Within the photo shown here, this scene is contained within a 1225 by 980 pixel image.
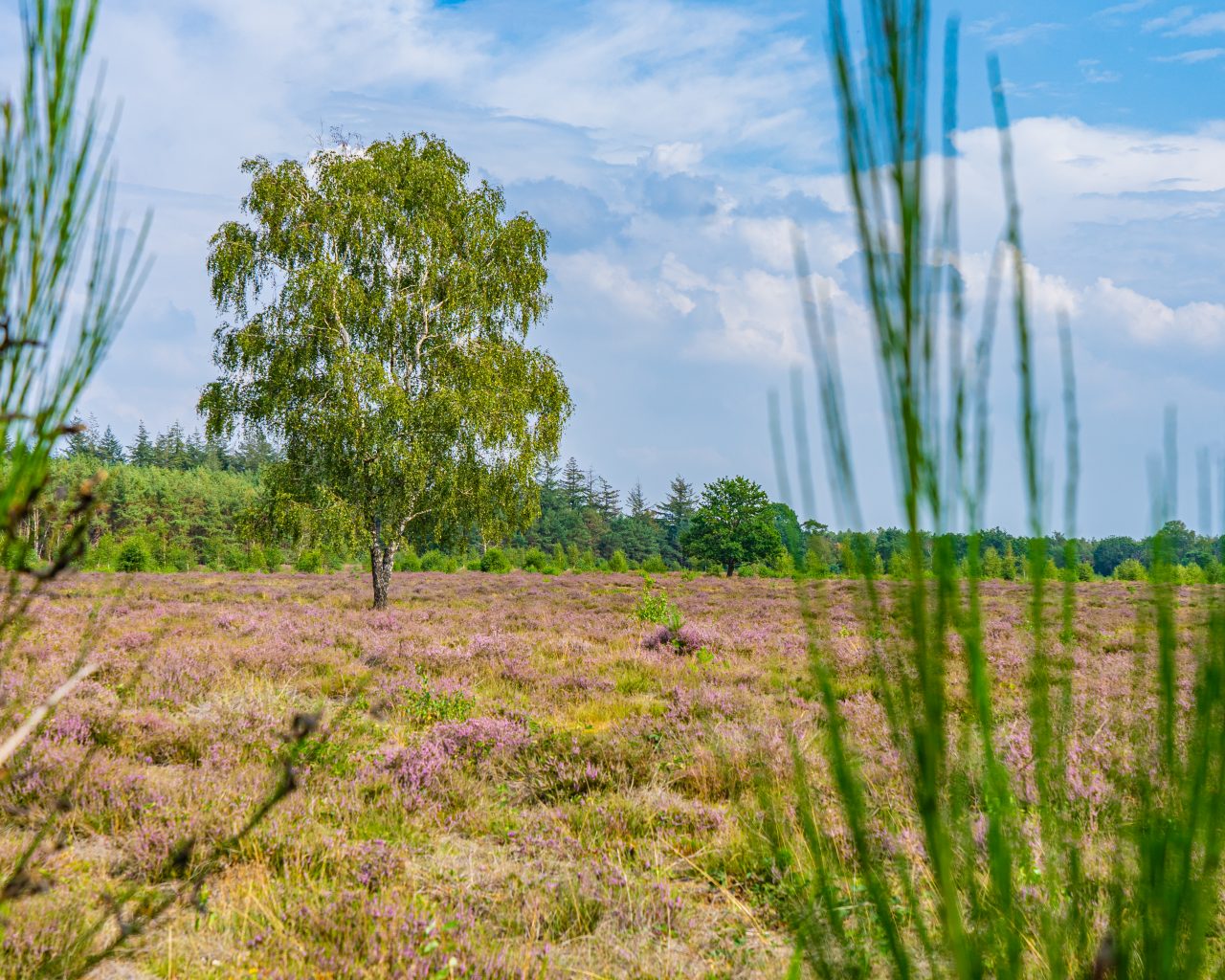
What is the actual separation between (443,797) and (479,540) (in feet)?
43.5

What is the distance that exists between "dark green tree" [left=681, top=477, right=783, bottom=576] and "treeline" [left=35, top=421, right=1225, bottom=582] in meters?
1.61

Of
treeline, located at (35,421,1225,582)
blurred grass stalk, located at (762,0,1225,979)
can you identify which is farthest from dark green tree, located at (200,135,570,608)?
blurred grass stalk, located at (762,0,1225,979)

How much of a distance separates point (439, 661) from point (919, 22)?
832cm

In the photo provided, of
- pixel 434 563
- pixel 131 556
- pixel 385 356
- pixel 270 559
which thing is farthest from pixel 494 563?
pixel 385 356

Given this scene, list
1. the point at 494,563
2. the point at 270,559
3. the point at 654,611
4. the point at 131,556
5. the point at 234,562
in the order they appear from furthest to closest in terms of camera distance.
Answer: the point at 234,562
the point at 270,559
the point at 494,563
the point at 131,556
the point at 654,611

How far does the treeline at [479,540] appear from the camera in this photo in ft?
3.30

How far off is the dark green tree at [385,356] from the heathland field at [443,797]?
20.2ft

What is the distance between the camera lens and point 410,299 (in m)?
16.0

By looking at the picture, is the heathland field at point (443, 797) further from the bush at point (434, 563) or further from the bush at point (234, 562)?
the bush at point (234, 562)

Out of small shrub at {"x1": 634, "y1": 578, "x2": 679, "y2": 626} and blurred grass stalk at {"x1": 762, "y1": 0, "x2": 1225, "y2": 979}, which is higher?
blurred grass stalk at {"x1": 762, "y1": 0, "x2": 1225, "y2": 979}

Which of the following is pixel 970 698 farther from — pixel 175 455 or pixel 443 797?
pixel 175 455

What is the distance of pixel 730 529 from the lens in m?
43.5

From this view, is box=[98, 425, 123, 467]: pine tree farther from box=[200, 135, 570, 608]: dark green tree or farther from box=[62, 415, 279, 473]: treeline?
box=[200, 135, 570, 608]: dark green tree

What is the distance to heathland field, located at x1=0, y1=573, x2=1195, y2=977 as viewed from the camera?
2.74 m
